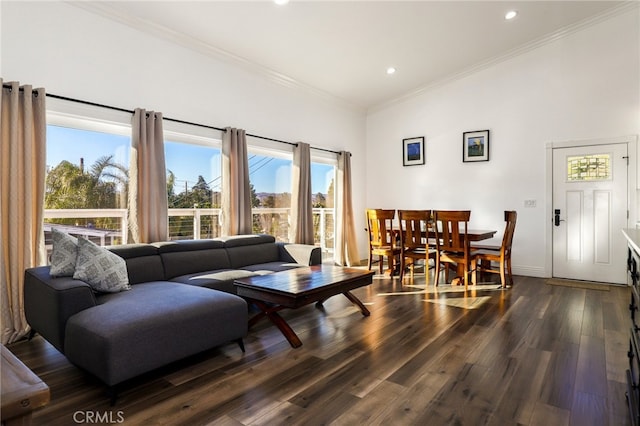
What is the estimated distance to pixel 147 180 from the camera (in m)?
3.68

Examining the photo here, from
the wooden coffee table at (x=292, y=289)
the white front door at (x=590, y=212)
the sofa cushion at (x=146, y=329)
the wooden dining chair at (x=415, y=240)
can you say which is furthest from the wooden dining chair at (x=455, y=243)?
the sofa cushion at (x=146, y=329)

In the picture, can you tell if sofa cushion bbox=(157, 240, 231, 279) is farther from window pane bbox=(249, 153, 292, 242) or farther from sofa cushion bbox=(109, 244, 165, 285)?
window pane bbox=(249, 153, 292, 242)

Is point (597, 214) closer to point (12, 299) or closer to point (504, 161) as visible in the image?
point (504, 161)

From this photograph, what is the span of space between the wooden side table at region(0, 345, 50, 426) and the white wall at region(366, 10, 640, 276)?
599cm

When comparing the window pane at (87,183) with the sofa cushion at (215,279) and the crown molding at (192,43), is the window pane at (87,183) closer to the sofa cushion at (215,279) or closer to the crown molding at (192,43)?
the sofa cushion at (215,279)

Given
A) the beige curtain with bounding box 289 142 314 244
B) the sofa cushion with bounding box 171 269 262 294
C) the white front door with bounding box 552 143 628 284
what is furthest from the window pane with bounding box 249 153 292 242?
the white front door with bounding box 552 143 628 284

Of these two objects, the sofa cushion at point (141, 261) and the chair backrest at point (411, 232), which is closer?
the sofa cushion at point (141, 261)

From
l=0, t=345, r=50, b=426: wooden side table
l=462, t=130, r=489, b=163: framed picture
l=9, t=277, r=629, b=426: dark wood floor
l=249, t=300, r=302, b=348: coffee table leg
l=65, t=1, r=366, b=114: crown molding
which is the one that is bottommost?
l=9, t=277, r=629, b=426: dark wood floor

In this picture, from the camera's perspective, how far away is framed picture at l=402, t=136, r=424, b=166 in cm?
647

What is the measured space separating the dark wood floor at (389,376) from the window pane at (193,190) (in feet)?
5.59

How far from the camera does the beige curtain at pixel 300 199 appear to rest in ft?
17.8

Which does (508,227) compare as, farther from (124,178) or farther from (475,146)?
(124,178)

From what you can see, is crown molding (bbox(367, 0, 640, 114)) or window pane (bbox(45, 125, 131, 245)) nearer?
window pane (bbox(45, 125, 131, 245))

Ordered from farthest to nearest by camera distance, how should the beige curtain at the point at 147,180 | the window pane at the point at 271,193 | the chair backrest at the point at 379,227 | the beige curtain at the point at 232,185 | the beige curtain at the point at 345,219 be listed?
the beige curtain at the point at 345,219, the chair backrest at the point at 379,227, the window pane at the point at 271,193, the beige curtain at the point at 232,185, the beige curtain at the point at 147,180
